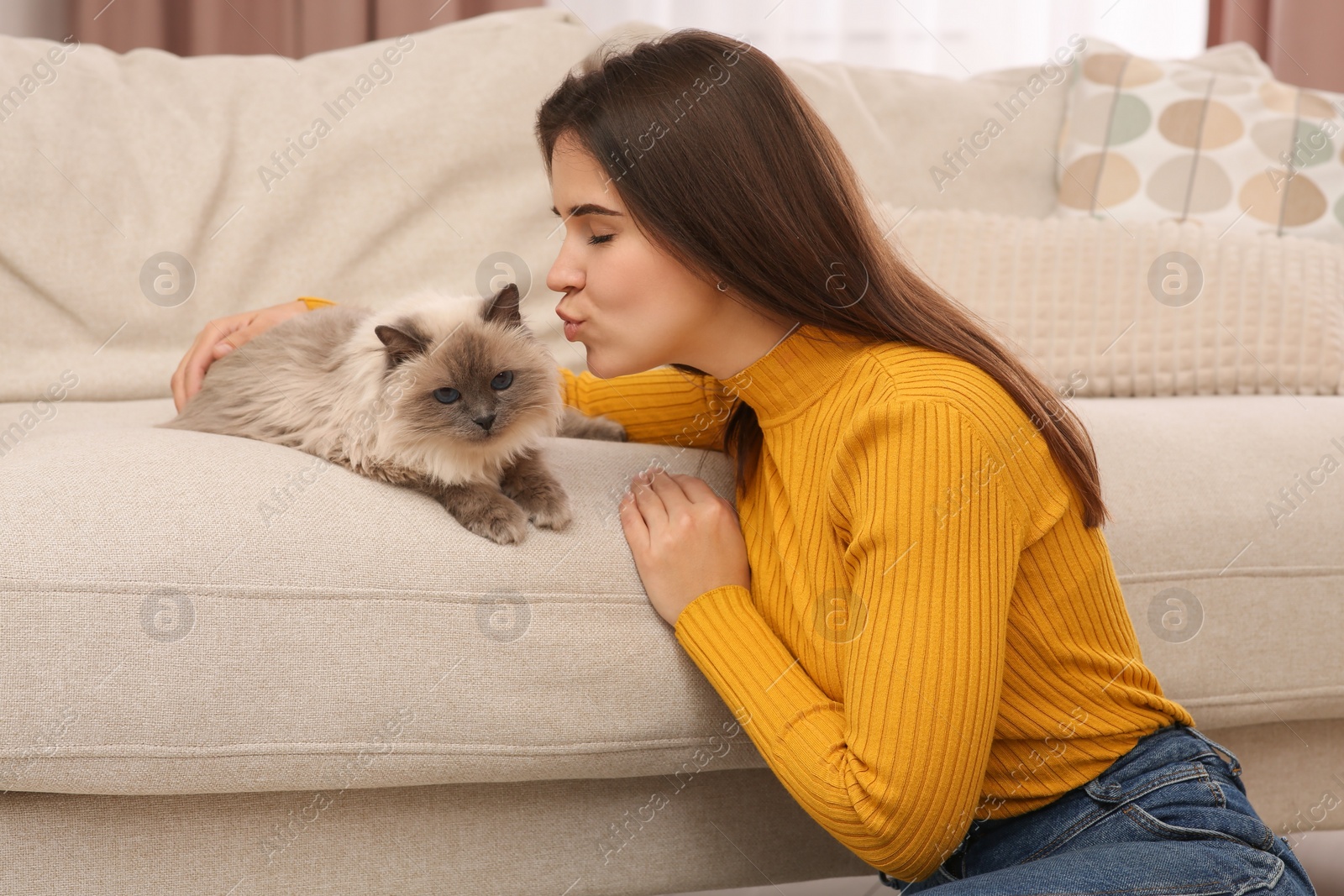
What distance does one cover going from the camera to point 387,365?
1222 mm

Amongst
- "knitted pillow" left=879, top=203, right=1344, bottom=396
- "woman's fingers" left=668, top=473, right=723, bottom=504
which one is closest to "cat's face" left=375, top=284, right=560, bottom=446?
"woman's fingers" left=668, top=473, right=723, bottom=504

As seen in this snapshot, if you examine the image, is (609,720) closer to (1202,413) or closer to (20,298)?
(1202,413)

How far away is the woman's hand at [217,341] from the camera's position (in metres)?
1.51

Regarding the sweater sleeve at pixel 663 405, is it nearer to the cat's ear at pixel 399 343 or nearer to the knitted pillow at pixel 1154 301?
the cat's ear at pixel 399 343

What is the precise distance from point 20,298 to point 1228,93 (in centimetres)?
265

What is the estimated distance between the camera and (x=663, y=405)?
1.55 m

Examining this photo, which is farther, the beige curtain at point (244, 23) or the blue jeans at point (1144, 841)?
the beige curtain at point (244, 23)

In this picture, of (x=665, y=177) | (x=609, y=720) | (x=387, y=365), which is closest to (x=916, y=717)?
(x=609, y=720)

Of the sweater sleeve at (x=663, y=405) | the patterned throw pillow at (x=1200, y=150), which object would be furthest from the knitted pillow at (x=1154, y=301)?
the sweater sleeve at (x=663, y=405)

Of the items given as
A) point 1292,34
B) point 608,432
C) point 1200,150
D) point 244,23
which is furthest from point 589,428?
point 1292,34

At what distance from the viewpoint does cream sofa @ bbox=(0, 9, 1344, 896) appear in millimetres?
1016

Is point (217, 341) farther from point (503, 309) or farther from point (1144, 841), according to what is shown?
point (1144, 841)

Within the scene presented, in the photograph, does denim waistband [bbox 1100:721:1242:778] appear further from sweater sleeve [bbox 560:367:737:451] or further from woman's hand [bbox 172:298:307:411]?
woman's hand [bbox 172:298:307:411]

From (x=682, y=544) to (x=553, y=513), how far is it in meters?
0.17
